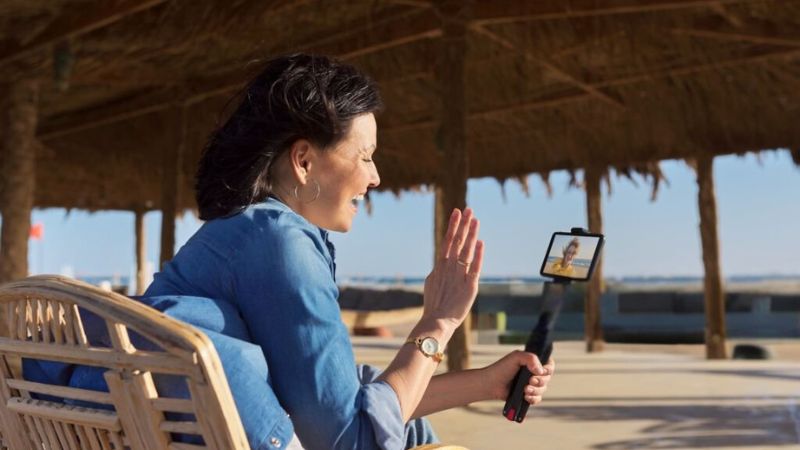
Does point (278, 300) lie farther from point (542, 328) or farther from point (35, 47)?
point (35, 47)

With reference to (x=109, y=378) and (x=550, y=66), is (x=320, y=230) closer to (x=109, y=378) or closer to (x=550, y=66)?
(x=109, y=378)

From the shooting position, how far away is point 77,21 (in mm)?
4867

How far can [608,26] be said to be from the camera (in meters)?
5.33

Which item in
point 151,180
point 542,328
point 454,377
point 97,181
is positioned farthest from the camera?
point 97,181

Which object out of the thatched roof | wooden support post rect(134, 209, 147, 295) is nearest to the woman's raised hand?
the thatched roof

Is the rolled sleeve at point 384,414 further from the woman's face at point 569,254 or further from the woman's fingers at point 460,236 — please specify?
the woman's face at point 569,254

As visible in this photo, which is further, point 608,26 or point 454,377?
point 608,26

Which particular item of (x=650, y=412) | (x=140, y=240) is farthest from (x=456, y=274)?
(x=140, y=240)

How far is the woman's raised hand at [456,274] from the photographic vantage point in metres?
1.13

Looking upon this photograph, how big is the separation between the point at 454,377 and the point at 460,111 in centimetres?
385

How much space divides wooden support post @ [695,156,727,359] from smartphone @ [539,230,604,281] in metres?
7.07

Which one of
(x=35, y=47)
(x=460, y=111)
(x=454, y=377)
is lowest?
(x=454, y=377)

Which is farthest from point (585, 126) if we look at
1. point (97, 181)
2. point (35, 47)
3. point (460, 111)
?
point (97, 181)

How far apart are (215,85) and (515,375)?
19.4 feet
